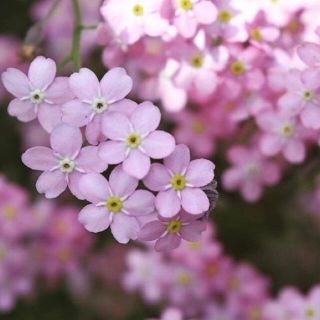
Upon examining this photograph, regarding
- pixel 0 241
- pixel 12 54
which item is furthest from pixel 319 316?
pixel 12 54

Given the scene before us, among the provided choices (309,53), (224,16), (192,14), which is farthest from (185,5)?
(309,53)

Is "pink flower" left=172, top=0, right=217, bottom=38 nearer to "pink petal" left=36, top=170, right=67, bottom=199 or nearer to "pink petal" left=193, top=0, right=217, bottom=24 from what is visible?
"pink petal" left=193, top=0, right=217, bottom=24

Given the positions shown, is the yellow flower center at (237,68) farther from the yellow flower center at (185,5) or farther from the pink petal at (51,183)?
the pink petal at (51,183)

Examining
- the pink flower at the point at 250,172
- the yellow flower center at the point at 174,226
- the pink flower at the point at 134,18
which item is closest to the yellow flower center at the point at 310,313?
the pink flower at the point at 250,172

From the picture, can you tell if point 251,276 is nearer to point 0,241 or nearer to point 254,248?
point 254,248

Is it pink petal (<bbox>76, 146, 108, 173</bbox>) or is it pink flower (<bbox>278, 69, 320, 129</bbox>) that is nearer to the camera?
pink petal (<bbox>76, 146, 108, 173</bbox>)

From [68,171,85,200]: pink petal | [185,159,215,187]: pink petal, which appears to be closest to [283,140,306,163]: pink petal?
[185,159,215,187]: pink petal

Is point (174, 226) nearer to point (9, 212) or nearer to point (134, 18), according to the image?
point (134, 18)

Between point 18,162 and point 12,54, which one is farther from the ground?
point 12,54
